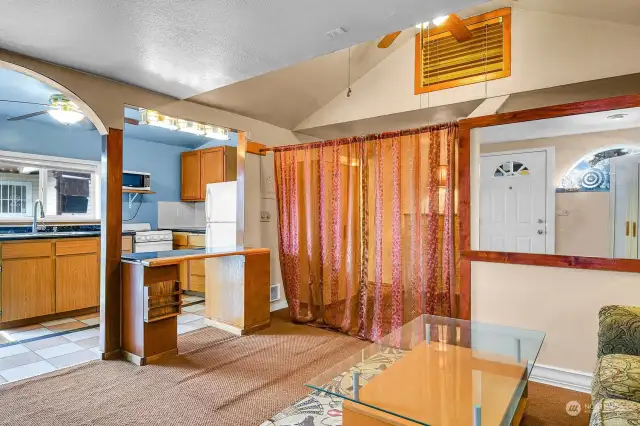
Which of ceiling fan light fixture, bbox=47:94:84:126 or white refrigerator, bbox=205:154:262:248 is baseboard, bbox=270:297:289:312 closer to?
white refrigerator, bbox=205:154:262:248

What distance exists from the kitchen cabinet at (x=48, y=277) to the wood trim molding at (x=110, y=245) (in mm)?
1360

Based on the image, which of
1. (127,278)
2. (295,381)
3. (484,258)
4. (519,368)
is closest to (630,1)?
(484,258)

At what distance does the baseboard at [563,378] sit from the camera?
2.35m

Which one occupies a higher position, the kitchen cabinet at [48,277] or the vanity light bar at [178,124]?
the vanity light bar at [178,124]

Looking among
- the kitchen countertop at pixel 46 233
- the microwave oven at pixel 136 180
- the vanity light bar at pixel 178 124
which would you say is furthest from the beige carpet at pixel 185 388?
the microwave oven at pixel 136 180

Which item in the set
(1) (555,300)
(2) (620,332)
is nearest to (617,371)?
(2) (620,332)

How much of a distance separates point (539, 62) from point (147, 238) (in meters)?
4.74

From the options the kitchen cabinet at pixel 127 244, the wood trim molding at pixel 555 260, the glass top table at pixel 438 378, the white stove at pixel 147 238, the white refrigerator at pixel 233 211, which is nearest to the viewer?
the glass top table at pixel 438 378

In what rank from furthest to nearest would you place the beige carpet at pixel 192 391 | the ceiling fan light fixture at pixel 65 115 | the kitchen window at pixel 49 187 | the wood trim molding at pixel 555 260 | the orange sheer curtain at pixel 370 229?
the kitchen window at pixel 49 187, the ceiling fan light fixture at pixel 65 115, the orange sheer curtain at pixel 370 229, the wood trim molding at pixel 555 260, the beige carpet at pixel 192 391

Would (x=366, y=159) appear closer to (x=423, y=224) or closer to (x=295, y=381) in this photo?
(x=423, y=224)

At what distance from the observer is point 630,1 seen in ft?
8.13

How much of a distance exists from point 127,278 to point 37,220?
7.89 ft

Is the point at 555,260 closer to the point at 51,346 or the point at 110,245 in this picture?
the point at 110,245

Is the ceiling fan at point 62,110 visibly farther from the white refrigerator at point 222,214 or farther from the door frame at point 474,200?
the door frame at point 474,200
